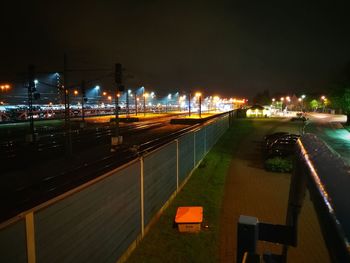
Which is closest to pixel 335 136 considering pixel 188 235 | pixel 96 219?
pixel 188 235

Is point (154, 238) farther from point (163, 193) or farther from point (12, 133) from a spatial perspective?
point (12, 133)

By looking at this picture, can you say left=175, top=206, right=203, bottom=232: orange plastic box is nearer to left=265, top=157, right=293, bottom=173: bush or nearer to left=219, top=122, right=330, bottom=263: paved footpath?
left=219, top=122, right=330, bottom=263: paved footpath

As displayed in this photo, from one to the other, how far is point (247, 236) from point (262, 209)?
9.88m

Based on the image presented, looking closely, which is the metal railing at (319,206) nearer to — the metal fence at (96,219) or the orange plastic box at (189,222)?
the metal fence at (96,219)

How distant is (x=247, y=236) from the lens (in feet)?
7.12

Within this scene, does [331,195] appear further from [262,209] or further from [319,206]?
[262,209]

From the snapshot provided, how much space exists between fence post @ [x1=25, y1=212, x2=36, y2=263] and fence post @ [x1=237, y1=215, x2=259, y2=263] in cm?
299

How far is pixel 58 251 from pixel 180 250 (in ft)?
12.9

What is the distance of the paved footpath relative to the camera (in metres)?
8.05

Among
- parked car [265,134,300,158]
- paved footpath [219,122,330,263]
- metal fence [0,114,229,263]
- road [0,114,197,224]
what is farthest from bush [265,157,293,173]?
metal fence [0,114,229,263]

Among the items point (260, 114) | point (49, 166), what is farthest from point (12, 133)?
point (260, 114)

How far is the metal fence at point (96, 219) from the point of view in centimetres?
412

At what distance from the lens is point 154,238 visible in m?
8.75

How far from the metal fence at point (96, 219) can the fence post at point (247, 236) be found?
279 cm
